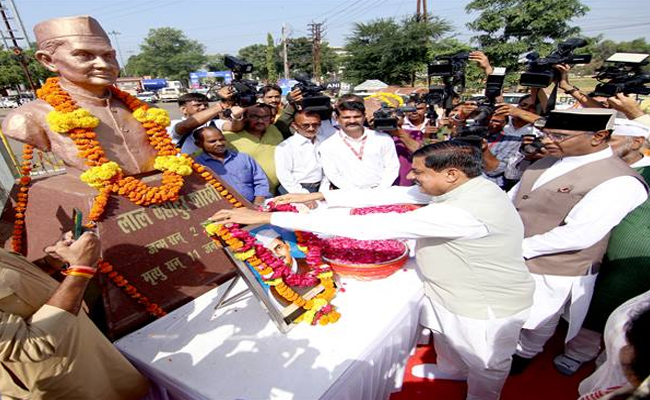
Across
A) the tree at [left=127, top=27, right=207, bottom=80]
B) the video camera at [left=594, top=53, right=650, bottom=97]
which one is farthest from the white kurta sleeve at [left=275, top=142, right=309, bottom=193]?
the tree at [left=127, top=27, right=207, bottom=80]

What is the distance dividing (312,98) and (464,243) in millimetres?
2355

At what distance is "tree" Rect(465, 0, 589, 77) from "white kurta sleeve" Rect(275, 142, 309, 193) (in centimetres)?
2008

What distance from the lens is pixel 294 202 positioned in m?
2.49

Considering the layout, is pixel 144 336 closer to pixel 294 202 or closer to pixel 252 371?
pixel 252 371

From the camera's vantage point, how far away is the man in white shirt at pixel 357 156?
11.6 ft

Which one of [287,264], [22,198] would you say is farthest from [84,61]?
[287,264]

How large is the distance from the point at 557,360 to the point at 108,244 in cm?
330

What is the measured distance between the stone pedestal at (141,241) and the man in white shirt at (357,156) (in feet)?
5.61

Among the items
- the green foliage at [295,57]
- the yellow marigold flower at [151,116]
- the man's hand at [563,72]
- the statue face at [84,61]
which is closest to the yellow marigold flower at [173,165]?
the yellow marigold flower at [151,116]

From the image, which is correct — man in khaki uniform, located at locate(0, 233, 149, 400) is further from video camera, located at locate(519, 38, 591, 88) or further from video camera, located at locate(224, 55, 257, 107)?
video camera, located at locate(519, 38, 591, 88)

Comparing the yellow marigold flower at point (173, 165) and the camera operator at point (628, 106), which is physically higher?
the yellow marigold flower at point (173, 165)

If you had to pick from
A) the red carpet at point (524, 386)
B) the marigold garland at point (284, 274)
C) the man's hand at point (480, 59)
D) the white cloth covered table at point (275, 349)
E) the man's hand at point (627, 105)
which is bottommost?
the red carpet at point (524, 386)

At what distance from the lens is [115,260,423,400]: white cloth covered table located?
138 centimetres

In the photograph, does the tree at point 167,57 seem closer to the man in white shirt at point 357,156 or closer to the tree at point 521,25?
the tree at point 521,25
